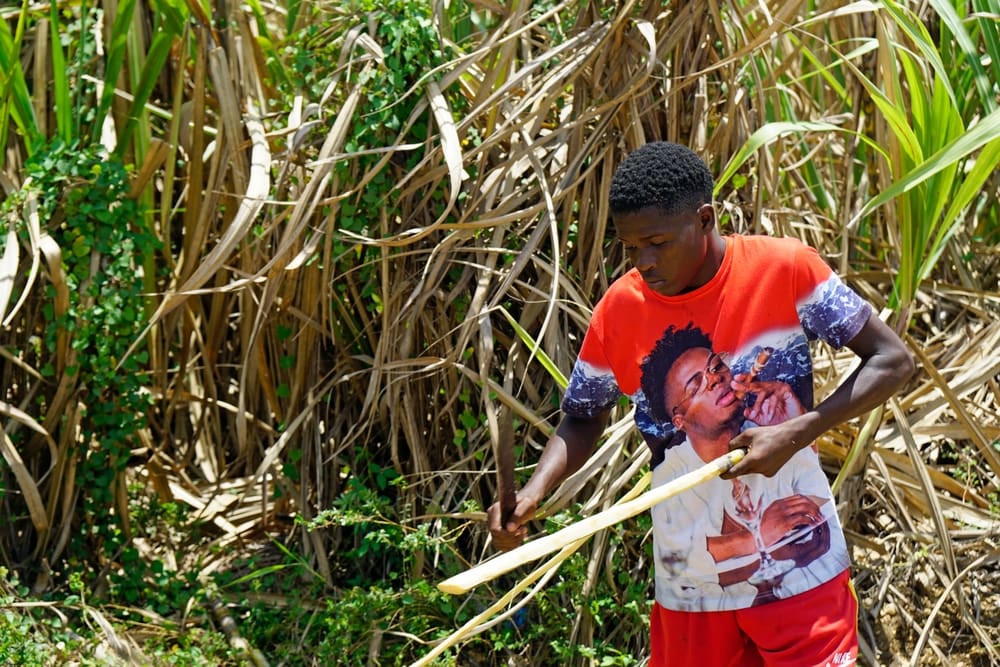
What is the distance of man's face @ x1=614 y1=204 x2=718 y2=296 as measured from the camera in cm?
208

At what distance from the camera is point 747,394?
2.14 m

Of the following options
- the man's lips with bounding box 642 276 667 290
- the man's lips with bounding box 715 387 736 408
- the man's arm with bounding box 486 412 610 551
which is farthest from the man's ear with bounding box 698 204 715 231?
the man's arm with bounding box 486 412 610 551

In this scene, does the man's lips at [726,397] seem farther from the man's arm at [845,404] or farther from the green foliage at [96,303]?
the green foliage at [96,303]

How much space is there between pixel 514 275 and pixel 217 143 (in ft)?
3.61

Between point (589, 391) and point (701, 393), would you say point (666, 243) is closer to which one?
point (701, 393)

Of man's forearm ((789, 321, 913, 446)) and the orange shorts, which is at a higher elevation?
man's forearm ((789, 321, 913, 446))

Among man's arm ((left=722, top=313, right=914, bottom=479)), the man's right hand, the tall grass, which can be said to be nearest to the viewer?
man's arm ((left=722, top=313, right=914, bottom=479))

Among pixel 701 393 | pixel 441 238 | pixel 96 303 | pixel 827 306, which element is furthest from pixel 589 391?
pixel 96 303

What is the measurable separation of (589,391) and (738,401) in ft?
1.03

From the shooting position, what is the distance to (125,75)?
4.04 m

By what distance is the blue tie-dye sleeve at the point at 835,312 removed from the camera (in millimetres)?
2066

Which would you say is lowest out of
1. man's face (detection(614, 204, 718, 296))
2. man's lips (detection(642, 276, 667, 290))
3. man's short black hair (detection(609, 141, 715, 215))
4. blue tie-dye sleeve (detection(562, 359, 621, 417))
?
blue tie-dye sleeve (detection(562, 359, 621, 417))

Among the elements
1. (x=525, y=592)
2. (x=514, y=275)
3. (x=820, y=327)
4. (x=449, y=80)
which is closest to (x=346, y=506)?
(x=525, y=592)

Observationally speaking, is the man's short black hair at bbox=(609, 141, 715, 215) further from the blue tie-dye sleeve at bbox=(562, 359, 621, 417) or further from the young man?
the blue tie-dye sleeve at bbox=(562, 359, 621, 417)
